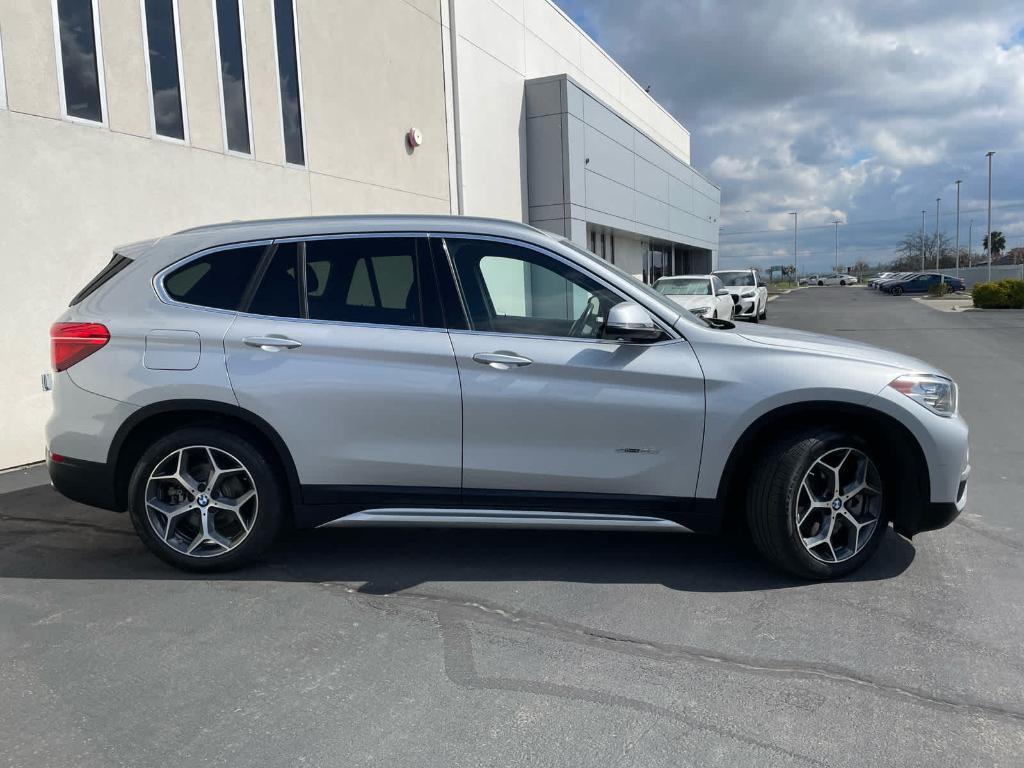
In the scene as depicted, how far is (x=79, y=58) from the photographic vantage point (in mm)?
7426

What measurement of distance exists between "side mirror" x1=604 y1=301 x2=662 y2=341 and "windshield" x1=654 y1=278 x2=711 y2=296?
14.6 m

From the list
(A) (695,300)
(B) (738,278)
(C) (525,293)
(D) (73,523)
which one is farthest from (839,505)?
(B) (738,278)

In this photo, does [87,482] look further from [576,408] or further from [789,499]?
[789,499]

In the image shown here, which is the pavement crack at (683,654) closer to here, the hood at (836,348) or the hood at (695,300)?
the hood at (836,348)

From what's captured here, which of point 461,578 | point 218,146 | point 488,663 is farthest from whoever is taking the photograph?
point 218,146

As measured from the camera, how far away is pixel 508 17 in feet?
59.9

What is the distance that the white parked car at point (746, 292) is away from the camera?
22656 mm

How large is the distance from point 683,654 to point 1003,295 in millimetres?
31868

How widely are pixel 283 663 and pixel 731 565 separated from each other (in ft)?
7.89

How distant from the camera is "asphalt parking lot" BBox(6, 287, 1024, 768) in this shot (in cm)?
265

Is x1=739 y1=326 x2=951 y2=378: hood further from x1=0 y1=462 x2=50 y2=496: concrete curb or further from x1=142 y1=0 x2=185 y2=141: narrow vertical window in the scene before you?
x1=142 y1=0 x2=185 y2=141: narrow vertical window

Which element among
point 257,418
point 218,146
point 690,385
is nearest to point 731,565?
point 690,385

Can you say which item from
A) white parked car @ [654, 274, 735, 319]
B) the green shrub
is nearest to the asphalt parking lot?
white parked car @ [654, 274, 735, 319]

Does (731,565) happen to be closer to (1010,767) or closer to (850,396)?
(850,396)
